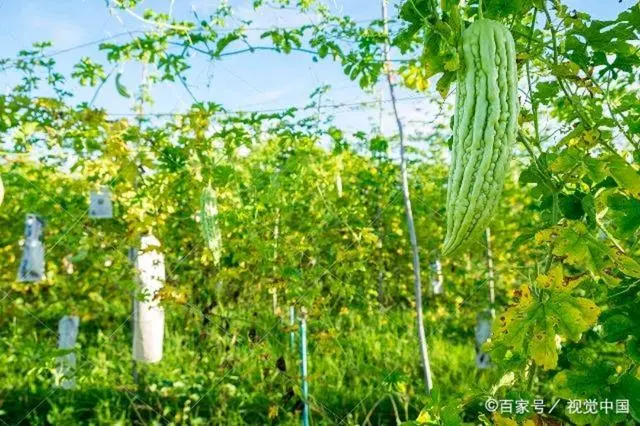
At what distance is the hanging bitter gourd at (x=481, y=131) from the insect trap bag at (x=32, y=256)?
216 centimetres

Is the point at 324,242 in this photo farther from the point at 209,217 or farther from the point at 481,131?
the point at 481,131

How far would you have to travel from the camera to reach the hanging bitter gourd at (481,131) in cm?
95

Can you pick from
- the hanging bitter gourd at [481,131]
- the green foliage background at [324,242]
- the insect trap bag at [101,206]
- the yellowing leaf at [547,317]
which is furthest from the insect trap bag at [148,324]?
the hanging bitter gourd at [481,131]

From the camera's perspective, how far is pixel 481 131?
0.96 meters

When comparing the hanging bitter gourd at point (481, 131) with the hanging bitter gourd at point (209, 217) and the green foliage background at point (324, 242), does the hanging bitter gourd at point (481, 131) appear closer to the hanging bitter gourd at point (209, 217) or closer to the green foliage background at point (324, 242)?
the green foliage background at point (324, 242)

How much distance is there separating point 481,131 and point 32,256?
7.35ft

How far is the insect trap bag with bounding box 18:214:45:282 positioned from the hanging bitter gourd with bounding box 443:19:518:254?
85.2 inches

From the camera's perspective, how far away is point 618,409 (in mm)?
1119

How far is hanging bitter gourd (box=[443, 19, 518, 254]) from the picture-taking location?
0.95 meters

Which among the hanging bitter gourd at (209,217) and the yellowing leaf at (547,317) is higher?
the hanging bitter gourd at (209,217)

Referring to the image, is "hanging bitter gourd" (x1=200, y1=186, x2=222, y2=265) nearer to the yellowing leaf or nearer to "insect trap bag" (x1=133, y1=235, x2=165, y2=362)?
"insect trap bag" (x1=133, y1=235, x2=165, y2=362)

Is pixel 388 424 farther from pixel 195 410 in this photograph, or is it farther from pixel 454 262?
pixel 454 262

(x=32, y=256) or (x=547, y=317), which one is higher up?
(x=32, y=256)

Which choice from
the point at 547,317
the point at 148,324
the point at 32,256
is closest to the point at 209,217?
the point at 32,256
